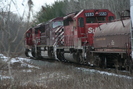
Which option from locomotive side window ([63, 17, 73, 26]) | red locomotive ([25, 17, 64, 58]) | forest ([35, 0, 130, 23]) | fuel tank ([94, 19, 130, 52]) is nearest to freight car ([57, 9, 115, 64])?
locomotive side window ([63, 17, 73, 26])

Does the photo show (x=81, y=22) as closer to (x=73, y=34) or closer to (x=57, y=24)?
(x=73, y=34)

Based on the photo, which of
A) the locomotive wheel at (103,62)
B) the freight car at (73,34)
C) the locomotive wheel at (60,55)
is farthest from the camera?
the locomotive wheel at (60,55)

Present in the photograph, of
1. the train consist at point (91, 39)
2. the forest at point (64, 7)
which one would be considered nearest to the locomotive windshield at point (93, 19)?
the train consist at point (91, 39)

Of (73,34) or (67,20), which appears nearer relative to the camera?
(73,34)

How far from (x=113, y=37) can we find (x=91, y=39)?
3.96 metres

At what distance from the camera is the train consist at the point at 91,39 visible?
12.8m

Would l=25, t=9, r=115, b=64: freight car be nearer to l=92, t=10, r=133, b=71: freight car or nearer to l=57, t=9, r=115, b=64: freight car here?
l=57, t=9, r=115, b=64: freight car

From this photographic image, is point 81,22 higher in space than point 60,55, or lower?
higher

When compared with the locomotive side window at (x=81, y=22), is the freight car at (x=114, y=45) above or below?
below

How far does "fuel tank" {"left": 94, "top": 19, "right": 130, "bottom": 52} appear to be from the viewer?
12477 millimetres

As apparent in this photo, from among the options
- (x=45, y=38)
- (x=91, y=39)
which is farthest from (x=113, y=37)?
(x=45, y=38)

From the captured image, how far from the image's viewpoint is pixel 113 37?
44.3 ft

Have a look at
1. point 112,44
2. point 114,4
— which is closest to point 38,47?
point 114,4

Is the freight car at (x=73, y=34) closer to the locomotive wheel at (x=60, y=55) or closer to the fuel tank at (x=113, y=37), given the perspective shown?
the locomotive wheel at (x=60, y=55)
